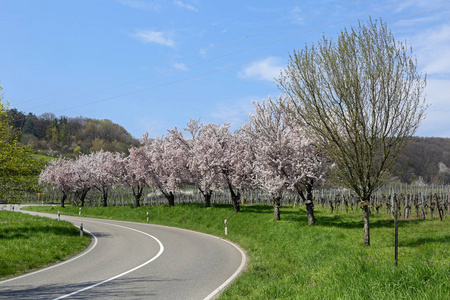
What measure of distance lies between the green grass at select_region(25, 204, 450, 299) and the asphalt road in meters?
0.99

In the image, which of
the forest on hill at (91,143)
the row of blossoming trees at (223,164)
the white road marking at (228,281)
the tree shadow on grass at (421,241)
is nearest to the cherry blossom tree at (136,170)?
the row of blossoming trees at (223,164)

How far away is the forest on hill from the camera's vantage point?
12012cm

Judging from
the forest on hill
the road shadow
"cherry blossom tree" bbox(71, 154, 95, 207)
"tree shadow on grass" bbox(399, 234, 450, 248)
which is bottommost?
"tree shadow on grass" bbox(399, 234, 450, 248)

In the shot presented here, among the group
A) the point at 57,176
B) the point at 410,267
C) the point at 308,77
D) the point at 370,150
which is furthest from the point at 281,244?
the point at 57,176

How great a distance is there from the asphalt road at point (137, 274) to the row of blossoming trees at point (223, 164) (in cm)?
770

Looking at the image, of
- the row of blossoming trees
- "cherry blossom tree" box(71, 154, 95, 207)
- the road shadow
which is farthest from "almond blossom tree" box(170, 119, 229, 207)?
"cherry blossom tree" box(71, 154, 95, 207)

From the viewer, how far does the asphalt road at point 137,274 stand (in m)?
8.82

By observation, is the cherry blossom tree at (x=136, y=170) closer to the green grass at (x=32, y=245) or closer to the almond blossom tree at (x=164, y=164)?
the almond blossom tree at (x=164, y=164)

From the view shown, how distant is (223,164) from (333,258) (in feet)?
70.5

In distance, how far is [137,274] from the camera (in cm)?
1121

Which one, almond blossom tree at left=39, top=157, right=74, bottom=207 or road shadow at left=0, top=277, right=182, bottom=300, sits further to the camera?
almond blossom tree at left=39, top=157, right=74, bottom=207

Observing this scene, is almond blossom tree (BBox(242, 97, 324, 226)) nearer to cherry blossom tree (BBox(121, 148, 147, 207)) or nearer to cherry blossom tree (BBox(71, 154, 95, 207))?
cherry blossom tree (BBox(121, 148, 147, 207))

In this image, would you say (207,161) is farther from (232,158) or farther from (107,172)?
(107,172)

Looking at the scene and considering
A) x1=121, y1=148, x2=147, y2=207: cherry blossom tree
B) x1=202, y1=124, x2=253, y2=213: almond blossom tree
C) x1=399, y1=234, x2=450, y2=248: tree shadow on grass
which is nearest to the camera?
x1=399, y1=234, x2=450, y2=248: tree shadow on grass
